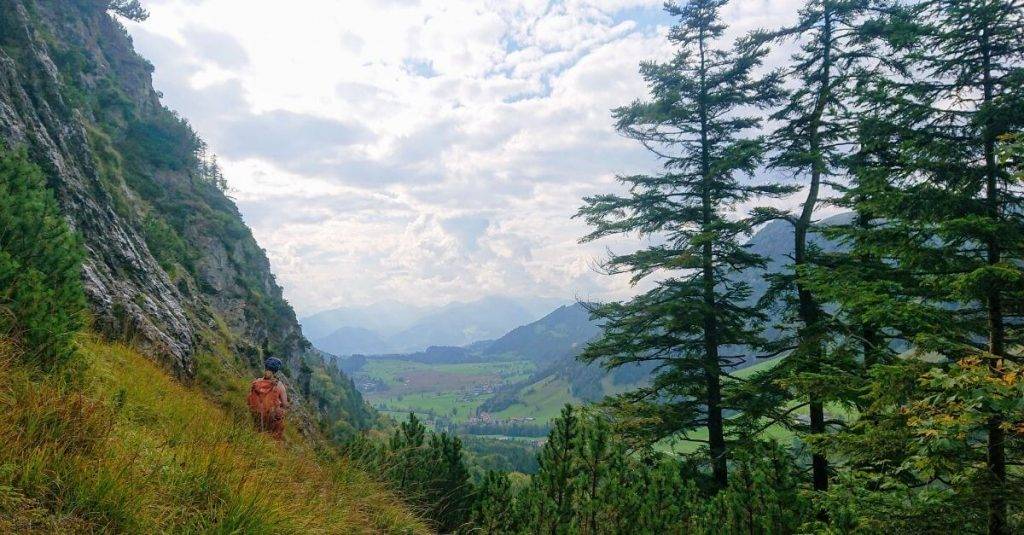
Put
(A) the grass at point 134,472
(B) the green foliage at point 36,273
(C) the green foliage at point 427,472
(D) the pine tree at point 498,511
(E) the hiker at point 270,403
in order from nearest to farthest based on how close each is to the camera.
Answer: (A) the grass at point 134,472
(B) the green foliage at point 36,273
(D) the pine tree at point 498,511
(C) the green foliage at point 427,472
(E) the hiker at point 270,403

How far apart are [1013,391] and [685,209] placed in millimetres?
10177

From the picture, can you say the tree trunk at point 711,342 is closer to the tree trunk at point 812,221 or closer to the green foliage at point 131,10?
the tree trunk at point 812,221

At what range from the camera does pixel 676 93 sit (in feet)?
46.6

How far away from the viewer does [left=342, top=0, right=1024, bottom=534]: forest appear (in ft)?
20.2

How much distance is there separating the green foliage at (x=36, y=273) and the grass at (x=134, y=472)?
14.2 inches

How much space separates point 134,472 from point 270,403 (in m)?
5.07

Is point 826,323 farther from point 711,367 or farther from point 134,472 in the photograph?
point 134,472

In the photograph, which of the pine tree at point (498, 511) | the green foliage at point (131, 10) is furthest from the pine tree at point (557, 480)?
the green foliage at point (131, 10)

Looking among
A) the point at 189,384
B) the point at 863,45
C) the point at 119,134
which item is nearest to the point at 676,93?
the point at 863,45

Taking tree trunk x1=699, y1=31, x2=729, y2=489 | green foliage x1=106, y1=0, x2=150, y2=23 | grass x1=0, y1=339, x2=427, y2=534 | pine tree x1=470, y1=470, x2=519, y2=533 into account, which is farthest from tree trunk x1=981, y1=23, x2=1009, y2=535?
green foliage x1=106, y1=0, x2=150, y2=23

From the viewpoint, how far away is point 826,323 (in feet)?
36.3

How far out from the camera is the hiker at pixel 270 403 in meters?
8.50

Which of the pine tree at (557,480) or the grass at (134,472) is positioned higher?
the grass at (134,472)

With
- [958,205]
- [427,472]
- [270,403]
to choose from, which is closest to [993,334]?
[958,205]
